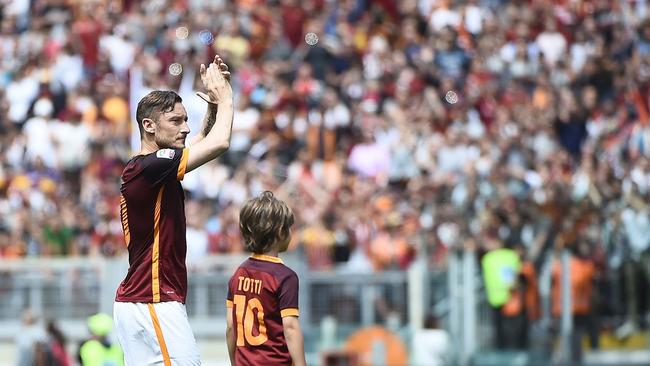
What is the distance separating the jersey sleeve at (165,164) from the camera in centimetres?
703

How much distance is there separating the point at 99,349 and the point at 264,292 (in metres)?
6.21

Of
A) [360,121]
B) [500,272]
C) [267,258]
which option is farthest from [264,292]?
[360,121]

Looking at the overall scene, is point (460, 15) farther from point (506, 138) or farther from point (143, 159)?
point (143, 159)

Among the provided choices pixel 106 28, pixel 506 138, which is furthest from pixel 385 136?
pixel 106 28

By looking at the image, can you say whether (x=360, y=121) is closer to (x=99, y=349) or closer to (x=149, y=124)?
(x=99, y=349)

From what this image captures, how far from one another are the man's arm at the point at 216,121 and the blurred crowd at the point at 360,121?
9107 millimetres

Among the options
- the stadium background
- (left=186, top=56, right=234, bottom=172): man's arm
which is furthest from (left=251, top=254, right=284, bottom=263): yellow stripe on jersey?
the stadium background

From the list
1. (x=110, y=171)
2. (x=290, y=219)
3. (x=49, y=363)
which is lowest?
(x=49, y=363)

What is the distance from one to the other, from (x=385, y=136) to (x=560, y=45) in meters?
3.19

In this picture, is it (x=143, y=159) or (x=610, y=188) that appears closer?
(x=143, y=159)

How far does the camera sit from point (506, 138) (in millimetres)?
18094

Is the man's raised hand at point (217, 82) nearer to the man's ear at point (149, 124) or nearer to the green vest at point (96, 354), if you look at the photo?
the man's ear at point (149, 124)

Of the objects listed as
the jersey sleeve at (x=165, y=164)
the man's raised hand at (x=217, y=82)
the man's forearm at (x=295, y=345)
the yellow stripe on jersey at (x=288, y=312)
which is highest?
the man's raised hand at (x=217, y=82)

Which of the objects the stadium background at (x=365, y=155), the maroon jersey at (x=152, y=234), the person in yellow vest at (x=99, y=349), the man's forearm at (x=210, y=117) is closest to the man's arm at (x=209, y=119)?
the man's forearm at (x=210, y=117)
